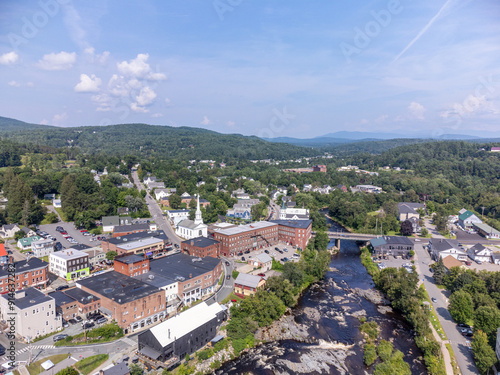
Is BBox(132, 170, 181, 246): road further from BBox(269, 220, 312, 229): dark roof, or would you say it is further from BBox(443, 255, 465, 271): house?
BBox(443, 255, 465, 271): house

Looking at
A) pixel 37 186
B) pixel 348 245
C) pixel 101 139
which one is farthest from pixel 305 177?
pixel 101 139

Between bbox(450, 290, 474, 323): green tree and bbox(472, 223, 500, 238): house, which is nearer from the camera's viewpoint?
bbox(450, 290, 474, 323): green tree

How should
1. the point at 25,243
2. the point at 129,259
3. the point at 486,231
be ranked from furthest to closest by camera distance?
the point at 486,231 → the point at 25,243 → the point at 129,259

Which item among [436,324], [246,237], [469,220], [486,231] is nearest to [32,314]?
[246,237]

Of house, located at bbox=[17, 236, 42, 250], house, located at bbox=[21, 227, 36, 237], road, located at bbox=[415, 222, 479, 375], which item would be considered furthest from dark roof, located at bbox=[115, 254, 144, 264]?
road, located at bbox=[415, 222, 479, 375]

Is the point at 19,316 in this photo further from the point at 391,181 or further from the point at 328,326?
the point at 391,181

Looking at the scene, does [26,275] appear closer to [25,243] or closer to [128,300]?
[25,243]

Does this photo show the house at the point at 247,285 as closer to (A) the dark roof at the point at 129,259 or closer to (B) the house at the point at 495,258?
(A) the dark roof at the point at 129,259
